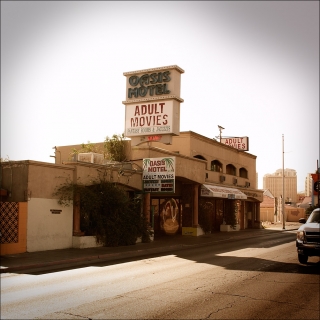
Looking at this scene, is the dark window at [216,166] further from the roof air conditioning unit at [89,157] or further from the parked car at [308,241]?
the parked car at [308,241]

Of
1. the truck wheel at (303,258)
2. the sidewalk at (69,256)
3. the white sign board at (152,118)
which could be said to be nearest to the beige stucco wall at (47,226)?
the sidewalk at (69,256)

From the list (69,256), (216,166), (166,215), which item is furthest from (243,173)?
(69,256)

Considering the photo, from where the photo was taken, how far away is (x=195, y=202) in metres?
31.3

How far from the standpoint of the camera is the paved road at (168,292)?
8.02 m

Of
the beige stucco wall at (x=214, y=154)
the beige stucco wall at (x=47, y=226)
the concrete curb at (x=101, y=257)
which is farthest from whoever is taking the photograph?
the beige stucco wall at (x=214, y=154)

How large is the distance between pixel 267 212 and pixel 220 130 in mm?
21500

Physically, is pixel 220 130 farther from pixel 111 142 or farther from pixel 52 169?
pixel 52 169

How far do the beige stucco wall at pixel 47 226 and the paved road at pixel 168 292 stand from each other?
4.61 meters

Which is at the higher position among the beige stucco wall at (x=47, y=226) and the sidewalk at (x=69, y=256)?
the beige stucco wall at (x=47, y=226)

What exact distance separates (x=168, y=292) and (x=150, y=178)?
1557cm

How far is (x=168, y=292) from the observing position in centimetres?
998

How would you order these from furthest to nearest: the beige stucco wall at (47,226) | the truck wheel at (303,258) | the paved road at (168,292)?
the beige stucco wall at (47,226)
the truck wheel at (303,258)
the paved road at (168,292)

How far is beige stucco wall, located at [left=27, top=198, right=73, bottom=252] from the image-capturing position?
722 inches

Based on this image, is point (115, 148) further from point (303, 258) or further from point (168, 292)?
point (168, 292)
